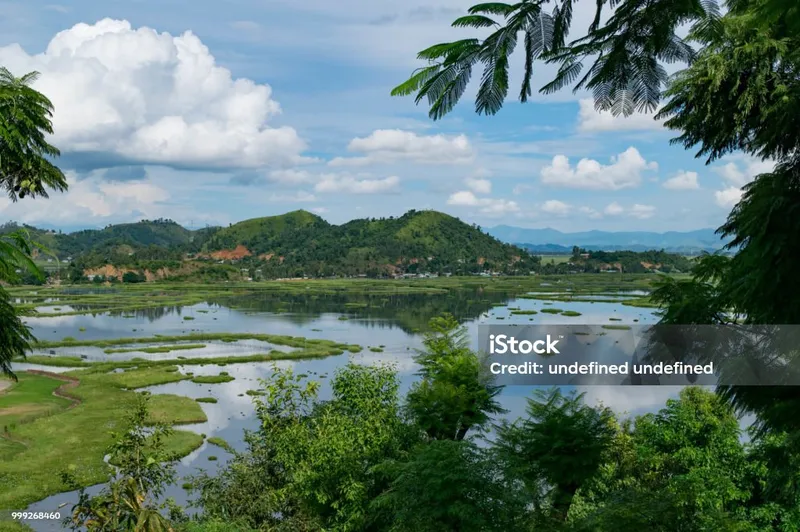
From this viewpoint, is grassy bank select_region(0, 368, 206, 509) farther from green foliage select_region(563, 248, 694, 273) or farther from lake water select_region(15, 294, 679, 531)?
green foliage select_region(563, 248, 694, 273)

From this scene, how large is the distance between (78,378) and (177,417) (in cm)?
1448

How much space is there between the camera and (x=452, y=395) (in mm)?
22656

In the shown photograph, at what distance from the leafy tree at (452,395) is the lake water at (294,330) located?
4.47 m

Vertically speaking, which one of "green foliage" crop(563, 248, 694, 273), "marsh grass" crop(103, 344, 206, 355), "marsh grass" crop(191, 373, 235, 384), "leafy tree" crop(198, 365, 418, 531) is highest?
"green foliage" crop(563, 248, 694, 273)

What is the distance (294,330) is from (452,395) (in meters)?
54.8

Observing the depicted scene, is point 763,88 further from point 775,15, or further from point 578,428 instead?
point 578,428

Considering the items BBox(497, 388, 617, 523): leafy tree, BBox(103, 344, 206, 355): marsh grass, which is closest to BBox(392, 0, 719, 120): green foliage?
BBox(497, 388, 617, 523): leafy tree

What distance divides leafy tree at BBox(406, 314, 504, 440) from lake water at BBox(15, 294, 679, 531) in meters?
4.47

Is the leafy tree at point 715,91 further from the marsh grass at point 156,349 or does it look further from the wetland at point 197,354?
the marsh grass at point 156,349

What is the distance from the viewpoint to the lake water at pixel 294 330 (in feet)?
123

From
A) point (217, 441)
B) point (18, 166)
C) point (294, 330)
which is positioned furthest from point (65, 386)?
point (18, 166)

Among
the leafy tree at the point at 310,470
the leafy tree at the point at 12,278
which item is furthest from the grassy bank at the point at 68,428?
the leafy tree at the point at 12,278

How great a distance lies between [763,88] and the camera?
6352mm

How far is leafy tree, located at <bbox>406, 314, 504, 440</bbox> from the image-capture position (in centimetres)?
2253
